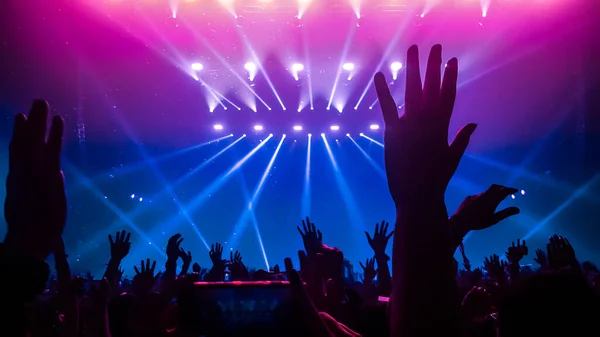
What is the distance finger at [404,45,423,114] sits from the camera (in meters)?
1.09

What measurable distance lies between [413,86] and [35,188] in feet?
3.80

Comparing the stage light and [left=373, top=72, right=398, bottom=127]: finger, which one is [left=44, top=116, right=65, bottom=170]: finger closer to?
[left=373, top=72, right=398, bottom=127]: finger

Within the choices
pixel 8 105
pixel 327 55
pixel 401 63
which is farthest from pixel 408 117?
pixel 8 105

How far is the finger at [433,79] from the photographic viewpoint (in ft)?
3.56

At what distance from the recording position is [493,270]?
366 cm

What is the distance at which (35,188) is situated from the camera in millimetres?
1095

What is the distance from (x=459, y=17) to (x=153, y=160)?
521 inches

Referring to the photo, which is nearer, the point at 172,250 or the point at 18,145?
the point at 18,145

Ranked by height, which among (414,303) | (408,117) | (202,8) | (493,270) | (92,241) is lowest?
(414,303)

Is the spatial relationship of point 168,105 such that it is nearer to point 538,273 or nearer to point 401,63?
point 401,63

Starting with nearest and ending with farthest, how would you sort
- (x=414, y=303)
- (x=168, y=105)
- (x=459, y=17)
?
(x=414, y=303) < (x=459, y=17) < (x=168, y=105)

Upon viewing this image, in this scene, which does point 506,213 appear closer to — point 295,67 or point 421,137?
point 421,137

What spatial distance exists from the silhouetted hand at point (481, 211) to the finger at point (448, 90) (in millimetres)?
528

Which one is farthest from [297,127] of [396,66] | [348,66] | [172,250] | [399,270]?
[399,270]
